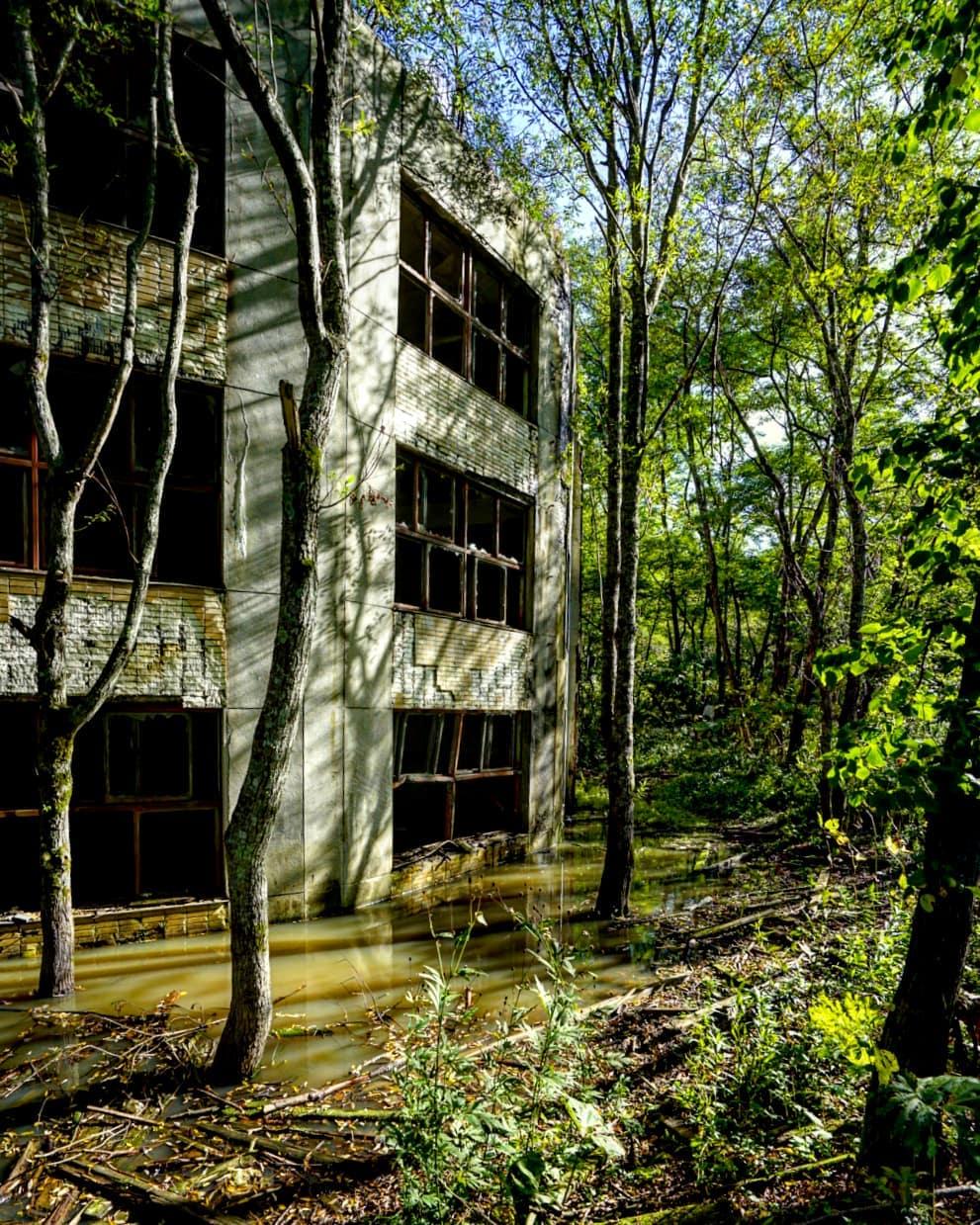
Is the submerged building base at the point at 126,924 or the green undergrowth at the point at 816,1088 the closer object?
the green undergrowth at the point at 816,1088

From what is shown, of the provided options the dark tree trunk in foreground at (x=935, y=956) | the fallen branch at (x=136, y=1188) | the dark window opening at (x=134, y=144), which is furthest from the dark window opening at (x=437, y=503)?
the dark tree trunk in foreground at (x=935, y=956)

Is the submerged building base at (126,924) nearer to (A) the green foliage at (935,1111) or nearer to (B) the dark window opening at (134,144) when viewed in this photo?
(A) the green foliage at (935,1111)

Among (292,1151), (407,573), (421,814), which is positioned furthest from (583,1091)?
(407,573)

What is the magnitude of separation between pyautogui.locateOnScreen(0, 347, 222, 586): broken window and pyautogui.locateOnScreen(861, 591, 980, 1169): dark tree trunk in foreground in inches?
301

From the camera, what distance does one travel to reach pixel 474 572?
12281 millimetres

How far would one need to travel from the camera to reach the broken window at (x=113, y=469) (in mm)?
7723

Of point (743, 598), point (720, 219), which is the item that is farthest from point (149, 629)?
point (743, 598)

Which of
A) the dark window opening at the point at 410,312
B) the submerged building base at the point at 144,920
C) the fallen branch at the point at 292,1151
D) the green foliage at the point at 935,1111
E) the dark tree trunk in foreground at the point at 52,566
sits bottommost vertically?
the submerged building base at the point at 144,920

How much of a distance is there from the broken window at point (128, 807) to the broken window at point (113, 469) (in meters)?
1.81

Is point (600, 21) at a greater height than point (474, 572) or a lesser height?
greater

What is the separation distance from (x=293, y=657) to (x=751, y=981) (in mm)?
5164

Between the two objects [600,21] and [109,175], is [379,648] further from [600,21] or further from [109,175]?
[600,21]

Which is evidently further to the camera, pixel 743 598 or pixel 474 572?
pixel 743 598

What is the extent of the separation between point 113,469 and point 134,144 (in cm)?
385
